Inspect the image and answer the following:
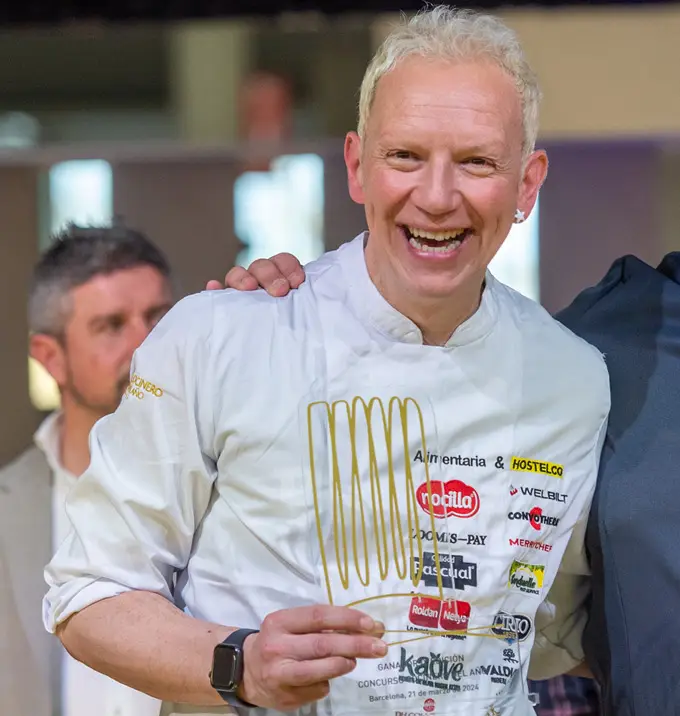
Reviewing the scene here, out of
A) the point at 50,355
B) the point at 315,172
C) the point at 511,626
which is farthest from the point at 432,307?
the point at 315,172

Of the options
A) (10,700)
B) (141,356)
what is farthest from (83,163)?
(141,356)

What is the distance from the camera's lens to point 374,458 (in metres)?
1.59

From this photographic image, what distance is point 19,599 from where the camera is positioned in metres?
2.55

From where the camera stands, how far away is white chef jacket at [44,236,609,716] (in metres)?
1.54

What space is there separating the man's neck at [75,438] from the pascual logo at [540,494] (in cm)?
133

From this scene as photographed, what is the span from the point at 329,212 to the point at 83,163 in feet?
2.28

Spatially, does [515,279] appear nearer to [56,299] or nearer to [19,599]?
[56,299]

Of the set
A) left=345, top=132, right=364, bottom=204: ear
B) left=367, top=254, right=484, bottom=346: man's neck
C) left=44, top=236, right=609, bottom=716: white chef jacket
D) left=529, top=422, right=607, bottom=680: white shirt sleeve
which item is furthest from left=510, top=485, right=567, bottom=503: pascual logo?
left=345, top=132, right=364, bottom=204: ear

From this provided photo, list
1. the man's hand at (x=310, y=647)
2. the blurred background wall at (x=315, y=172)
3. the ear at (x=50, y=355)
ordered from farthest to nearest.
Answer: the blurred background wall at (x=315, y=172)
the ear at (x=50, y=355)
the man's hand at (x=310, y=647)

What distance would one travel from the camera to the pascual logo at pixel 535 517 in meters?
1.63

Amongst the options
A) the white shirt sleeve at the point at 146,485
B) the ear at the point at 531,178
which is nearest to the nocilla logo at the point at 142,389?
the white shirt sleeve at the point at 146,485

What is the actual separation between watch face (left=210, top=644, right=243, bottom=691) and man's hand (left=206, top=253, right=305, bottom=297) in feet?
1.64

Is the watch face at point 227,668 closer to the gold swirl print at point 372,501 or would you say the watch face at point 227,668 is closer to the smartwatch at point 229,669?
the smartwatch at point 229,669

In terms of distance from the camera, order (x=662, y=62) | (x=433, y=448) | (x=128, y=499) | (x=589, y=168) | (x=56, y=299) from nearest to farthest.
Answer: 1. (x=128, y=499)
2. (x=433, y=448)
3. (x=56, y=299)
4. (x=589, y=168)
5. (x=662, y=62)
